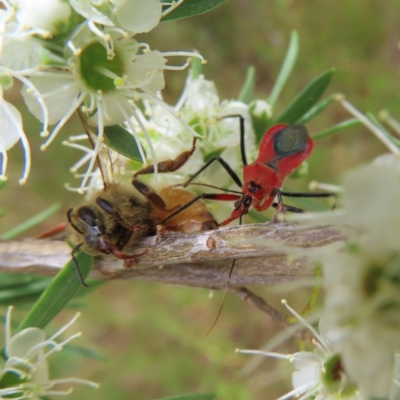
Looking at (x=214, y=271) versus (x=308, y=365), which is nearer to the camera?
(x=308, y=365)

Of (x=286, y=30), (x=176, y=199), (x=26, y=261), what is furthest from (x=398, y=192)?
(x=286, y=30)

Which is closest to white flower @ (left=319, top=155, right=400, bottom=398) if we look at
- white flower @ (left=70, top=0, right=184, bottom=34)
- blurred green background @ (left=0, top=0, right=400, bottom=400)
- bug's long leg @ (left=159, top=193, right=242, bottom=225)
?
white flower @ (left=70, top=0, right=184, bottom=34)

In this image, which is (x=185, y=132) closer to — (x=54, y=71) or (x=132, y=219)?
(x=132, y=219)

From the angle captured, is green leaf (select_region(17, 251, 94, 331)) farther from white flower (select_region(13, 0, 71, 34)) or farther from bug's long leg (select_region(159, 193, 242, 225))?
white flower (select_region(13, 0, 71, 34))

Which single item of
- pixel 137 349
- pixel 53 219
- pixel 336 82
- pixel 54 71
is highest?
pixel 54 71

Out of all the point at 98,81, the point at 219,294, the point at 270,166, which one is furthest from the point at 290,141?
the point at 219,294

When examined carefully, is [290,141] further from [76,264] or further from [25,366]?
[25,366]
